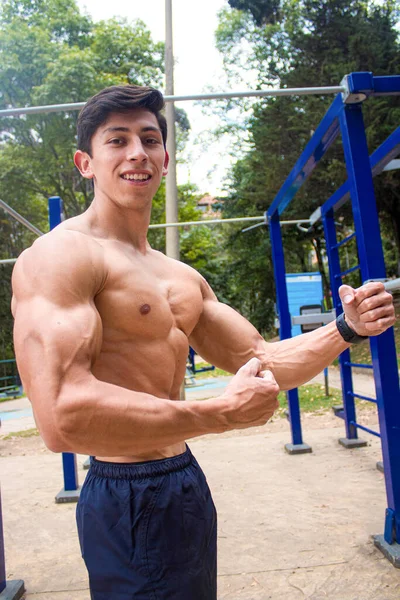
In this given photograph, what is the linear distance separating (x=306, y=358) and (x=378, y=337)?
3.81 ft

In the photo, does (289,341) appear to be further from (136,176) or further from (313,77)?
(313,77)

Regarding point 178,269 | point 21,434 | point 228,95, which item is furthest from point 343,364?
point 21,434

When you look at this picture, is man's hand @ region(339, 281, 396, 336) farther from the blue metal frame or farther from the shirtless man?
the blue metal frame

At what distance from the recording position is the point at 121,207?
4.51 ft

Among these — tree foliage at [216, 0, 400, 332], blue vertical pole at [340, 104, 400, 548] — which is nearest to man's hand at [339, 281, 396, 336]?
blue vertical pole at [340, 104, 400, 548]

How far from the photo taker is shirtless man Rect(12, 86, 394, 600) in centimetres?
99

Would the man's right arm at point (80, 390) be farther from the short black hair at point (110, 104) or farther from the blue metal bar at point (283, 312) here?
the blue metal bar at point (283, 312)

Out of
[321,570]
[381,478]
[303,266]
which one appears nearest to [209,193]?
[303,266]

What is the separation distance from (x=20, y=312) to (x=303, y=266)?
797 inches

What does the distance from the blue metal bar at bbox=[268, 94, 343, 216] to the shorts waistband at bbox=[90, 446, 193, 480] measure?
2.13 metres

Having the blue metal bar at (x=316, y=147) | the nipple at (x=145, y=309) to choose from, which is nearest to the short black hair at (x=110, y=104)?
the nipple at (x=145, y=309)

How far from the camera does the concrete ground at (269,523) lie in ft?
7.75

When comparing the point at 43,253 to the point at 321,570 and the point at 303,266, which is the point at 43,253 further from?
the point at 303,266

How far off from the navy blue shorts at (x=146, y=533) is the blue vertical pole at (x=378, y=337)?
4.97ft
